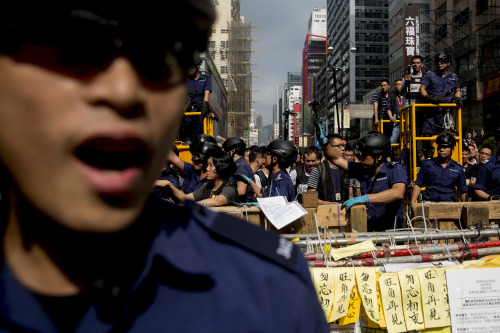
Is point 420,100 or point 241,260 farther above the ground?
point 420,100

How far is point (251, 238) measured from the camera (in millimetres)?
1058

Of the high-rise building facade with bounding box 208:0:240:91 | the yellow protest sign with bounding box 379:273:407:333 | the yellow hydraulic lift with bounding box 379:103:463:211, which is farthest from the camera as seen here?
the high-rise building facade with bounding box 208:0:240:91

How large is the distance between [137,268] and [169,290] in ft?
0.28

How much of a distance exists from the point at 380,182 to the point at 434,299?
3130mm

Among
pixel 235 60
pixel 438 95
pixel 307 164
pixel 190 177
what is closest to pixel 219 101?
pixel 235 60

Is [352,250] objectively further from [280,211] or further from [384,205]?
[384,205]

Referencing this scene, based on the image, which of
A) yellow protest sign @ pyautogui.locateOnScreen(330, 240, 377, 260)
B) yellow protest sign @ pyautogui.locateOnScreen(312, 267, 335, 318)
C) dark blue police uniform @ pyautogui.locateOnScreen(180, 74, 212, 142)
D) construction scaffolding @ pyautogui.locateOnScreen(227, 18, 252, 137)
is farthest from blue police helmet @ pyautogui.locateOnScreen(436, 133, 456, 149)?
construction scaffolding @ pyautogui.locateOnScreen(227, 18, 252, 137)

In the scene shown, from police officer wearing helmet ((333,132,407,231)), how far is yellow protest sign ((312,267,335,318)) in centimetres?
263

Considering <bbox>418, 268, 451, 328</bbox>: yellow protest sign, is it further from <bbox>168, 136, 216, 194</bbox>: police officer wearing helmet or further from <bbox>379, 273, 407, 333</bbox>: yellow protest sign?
<bbox>168, 136, 216, 194</bbox>: police officer wearing helmet

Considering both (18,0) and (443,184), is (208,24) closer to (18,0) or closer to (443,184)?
(18,0)

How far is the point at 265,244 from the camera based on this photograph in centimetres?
106

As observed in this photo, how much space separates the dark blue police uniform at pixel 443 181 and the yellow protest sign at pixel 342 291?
511 centimetres

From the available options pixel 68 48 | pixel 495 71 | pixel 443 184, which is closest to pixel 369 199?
pixel 443 184

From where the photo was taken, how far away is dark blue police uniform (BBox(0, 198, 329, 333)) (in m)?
0.84
